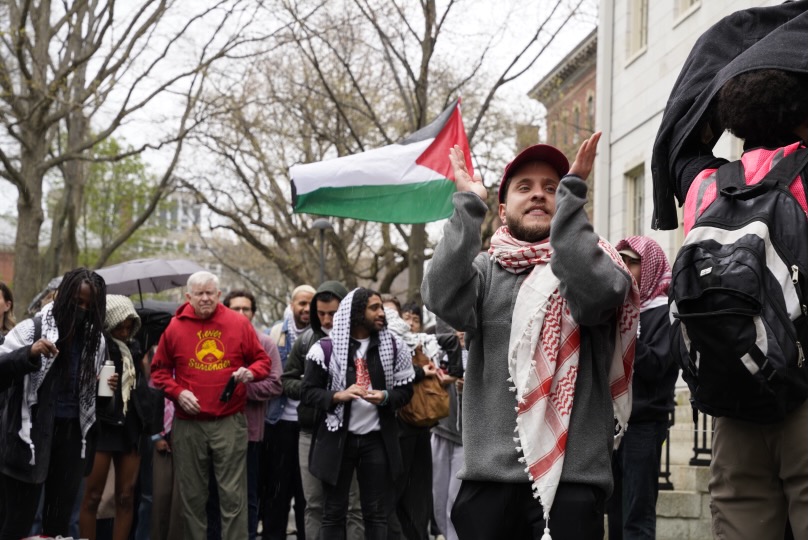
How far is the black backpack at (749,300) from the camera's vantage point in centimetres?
345

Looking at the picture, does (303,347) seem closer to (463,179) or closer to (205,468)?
(205,468)

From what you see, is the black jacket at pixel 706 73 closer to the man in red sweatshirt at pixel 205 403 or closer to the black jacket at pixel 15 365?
the black jacket at pixel 15 365

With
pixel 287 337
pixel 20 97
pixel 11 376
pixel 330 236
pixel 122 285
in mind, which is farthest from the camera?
pixel 330 236

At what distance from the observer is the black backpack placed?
11.3 feet

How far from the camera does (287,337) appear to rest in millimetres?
12047

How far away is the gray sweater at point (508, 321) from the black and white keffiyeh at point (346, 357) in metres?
4.79

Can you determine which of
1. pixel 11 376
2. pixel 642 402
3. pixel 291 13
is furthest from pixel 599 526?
pixel 291 13

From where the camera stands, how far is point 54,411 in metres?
8.04

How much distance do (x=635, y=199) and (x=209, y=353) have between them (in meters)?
15.5

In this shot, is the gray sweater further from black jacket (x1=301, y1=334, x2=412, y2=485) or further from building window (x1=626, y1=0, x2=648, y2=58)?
building window (x1=626, y1=0, x2=648, y2=58)

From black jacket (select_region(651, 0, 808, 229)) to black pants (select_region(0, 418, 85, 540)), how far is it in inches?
202

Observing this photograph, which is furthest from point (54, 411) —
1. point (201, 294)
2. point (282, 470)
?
point (282, 470)

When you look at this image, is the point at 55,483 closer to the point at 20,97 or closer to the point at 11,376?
the point at 11,376

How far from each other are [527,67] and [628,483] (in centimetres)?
1744
